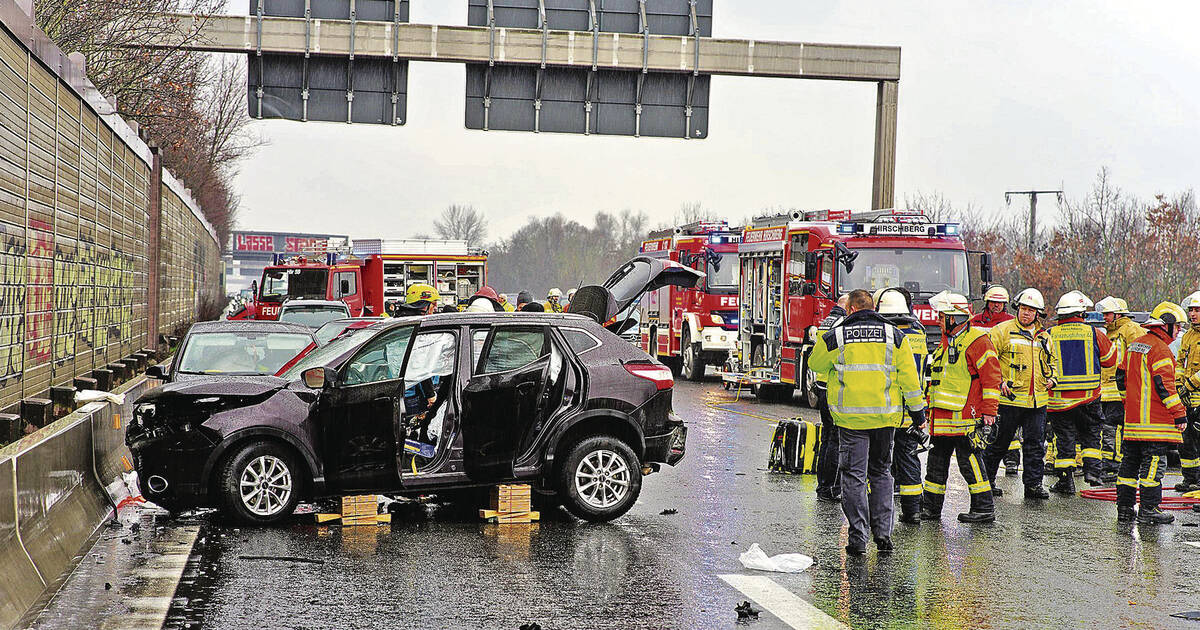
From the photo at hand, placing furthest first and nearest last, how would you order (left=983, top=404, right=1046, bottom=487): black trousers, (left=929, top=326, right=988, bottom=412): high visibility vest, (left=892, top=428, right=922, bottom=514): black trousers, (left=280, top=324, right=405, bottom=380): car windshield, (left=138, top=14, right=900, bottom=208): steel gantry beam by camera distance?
(left=138, top=14, right=900, bottom=208): steel gantry beam → (left=983, top=404, right=1046, bottom=487): black trousers → (left=929, top=326, right=988, bottom=412): high visibility vest → (left=892, top=428, right=922, bottom=514): black trousers → (left=280, top=324, right=405, bottom=380): car windshield

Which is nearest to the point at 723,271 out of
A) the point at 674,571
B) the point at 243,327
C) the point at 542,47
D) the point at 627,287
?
the point at 542,47

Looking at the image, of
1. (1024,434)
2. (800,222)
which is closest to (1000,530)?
(1024,434)

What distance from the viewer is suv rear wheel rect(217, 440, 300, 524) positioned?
9586 millimetres

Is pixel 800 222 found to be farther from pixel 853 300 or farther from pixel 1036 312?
pixel 853 300

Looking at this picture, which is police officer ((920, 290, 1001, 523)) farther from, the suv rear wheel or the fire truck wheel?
the fire truck wheel

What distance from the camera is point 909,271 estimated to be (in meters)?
20.9

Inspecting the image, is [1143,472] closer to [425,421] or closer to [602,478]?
[602,478]

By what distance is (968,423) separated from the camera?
10.8 meters

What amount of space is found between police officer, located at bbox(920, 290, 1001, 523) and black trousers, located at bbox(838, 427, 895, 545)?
159 cm

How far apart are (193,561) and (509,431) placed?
2.60 meters

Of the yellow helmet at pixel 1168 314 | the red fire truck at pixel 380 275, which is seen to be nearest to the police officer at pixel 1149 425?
the yellow helmet at pixel 1168 314

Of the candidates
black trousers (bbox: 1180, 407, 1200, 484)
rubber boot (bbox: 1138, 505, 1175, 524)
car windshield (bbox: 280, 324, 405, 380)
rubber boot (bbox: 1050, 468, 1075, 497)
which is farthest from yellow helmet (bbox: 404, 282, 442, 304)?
rubber boot (bbox: 1138, 505, 1175, 524)

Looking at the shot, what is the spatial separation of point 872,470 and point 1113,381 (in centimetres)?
512

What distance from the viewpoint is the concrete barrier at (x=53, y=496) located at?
6.97 meters
